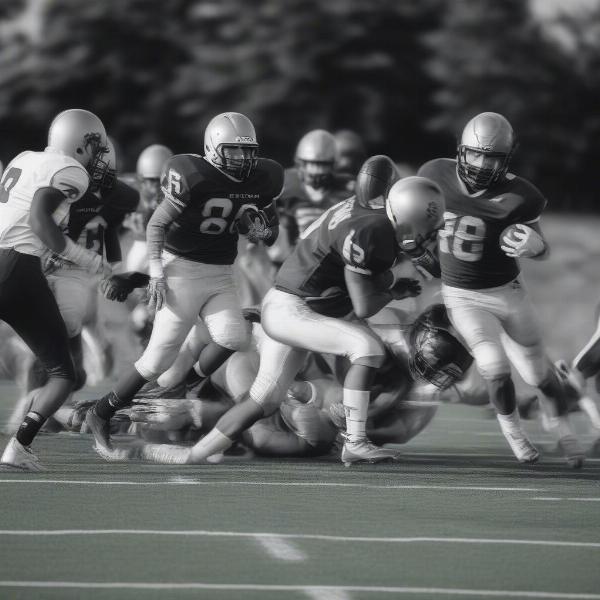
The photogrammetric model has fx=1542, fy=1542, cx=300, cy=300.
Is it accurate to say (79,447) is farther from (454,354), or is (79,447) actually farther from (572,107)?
(572,107)

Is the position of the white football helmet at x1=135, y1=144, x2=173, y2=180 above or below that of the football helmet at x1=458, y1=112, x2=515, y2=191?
below

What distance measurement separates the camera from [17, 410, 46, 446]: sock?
718cm

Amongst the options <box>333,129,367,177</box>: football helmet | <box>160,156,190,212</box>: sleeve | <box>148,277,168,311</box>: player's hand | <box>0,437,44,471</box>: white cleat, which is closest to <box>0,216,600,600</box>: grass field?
<box>0,437,44,471</box>: white cleat

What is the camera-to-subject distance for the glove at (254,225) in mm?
7984

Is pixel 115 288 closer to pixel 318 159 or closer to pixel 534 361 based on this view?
pixel 534 361

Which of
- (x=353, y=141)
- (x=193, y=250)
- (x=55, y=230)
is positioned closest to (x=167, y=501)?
(x=55, y=230)

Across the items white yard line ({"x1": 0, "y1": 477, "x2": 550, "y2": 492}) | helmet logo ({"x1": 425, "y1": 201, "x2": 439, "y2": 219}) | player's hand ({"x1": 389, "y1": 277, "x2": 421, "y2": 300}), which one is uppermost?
helmet logo ({"x1": 425, "y1": 201, "x2": 439, "y2": 219})

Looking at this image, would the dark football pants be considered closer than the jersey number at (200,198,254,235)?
Yes

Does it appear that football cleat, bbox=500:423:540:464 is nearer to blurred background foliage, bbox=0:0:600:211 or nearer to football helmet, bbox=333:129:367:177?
football helmet, bbox=333:129:367:177

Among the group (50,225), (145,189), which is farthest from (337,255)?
(145,189)

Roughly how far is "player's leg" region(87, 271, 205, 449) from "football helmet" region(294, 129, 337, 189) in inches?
131

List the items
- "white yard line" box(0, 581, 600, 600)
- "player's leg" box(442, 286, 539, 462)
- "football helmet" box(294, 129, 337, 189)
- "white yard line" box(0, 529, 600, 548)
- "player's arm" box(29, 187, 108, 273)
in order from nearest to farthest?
"white yard line" box(0, 581, 600, 600) < "white yard line" box(0, 529, 600, 548) < "player's arm" box(29, 187, 108, 273) < "player's leg" box(442, 286, 539, 462) < "football helmet" box(294, 129, 337, 189)

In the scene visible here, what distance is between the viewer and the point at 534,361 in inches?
318

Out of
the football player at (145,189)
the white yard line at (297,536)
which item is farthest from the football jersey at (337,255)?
the football player at (145,189)
